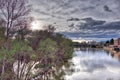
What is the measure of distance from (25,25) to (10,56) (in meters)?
14.3

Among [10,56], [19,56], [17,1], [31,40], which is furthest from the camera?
[31,40]

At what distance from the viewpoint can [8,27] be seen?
1548 centimetres

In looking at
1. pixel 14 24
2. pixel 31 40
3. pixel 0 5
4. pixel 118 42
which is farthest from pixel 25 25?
pixel 118 42

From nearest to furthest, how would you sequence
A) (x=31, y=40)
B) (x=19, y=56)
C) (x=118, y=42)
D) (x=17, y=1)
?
(x=17, y=1) < (x=19, y=56) < (x=31, y=40) < (x=118, y=42)

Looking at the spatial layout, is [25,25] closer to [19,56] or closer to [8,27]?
[8,27]

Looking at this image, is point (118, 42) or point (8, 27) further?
point (118, 42)

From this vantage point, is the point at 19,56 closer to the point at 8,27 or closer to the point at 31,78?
the point at 31,78

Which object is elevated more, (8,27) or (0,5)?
(0,5)

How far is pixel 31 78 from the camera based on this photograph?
1061 inches

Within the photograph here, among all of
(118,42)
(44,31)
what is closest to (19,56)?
(44,31)

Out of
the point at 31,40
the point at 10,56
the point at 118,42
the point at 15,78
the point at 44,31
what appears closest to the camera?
the point at 15,78

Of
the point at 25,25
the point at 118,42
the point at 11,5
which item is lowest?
the point at 118,42

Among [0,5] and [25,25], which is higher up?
[0,5]

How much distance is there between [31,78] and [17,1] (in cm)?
1379
